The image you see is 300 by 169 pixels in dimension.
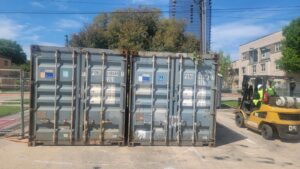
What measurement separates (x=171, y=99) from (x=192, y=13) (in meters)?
20.4

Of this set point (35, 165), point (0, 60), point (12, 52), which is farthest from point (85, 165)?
point (12, 52)

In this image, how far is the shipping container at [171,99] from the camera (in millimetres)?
10086

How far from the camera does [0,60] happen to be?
2694 inches

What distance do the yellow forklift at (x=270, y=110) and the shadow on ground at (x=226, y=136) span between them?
792 millimetres

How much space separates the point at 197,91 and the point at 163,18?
28.4 metres

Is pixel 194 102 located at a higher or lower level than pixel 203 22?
lower

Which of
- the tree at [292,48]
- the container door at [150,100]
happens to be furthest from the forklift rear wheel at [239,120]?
the tree at [292,48]

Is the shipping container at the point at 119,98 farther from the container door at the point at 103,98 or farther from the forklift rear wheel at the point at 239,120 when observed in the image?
the forklift rear wheel at the point at 239,120

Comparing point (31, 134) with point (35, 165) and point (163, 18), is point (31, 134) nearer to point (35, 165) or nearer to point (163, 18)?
point (35, 165)

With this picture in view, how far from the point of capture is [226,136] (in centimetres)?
1248

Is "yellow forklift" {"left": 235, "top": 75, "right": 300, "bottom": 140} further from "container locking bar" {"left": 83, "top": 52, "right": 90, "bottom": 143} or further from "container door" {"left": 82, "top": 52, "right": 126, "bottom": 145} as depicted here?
"container locking bar" {"left": 83, "top": 52, "right": 90, "bottom": 143}

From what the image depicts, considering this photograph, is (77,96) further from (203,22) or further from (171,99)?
(203,22)

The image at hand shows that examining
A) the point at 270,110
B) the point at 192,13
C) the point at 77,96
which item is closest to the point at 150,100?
the point at 77,96

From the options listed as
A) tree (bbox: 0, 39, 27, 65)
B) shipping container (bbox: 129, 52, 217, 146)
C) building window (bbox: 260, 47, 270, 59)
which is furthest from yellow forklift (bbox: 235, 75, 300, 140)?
tree (bbox: 0, 39, 27, 65)
